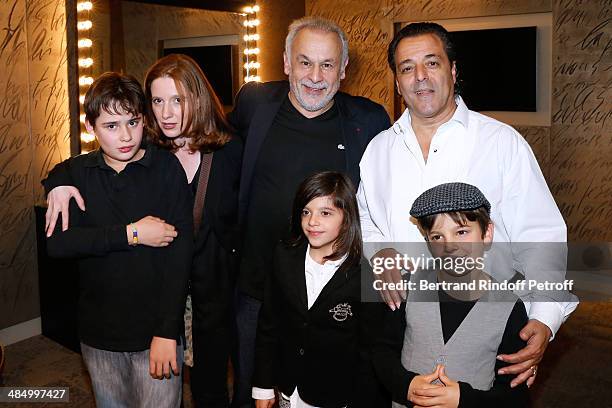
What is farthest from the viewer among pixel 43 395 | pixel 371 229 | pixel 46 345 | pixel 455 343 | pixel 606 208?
pixel 606 208

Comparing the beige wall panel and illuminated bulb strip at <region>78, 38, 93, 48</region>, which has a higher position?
the beige wall panel

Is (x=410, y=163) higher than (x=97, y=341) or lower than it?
higher

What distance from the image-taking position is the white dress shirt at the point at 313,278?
1909 millimetres

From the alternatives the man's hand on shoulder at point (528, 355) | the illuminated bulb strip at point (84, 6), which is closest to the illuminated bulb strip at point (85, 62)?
the illuminated bulb strip at point (84, 6)

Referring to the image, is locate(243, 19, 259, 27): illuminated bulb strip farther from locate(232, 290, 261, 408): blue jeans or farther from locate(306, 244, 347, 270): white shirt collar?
locate(306, 244, 347, 270): white shirt collar

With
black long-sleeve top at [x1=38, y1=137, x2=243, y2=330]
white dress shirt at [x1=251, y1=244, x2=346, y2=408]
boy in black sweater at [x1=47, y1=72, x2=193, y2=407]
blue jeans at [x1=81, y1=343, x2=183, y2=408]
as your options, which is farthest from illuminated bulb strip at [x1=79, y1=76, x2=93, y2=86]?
Result: white dress shirt at [x1=251, y1=244, x2=346, y2=408]

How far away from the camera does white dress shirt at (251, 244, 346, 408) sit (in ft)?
6.26

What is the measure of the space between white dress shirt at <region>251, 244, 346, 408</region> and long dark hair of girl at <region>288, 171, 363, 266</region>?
31 millimetres

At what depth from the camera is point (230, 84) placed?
5051mm

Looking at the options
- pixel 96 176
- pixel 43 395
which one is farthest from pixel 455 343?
pixel 43 395

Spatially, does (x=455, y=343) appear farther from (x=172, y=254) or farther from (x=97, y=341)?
(x=97, y=341)

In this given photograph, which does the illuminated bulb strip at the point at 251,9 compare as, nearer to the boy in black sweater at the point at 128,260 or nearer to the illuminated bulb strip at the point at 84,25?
the illuminated bulb strip at the point at 84,25

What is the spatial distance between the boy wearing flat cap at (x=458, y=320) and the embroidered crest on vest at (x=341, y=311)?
0.26 metres

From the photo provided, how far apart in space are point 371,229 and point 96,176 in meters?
0.87
